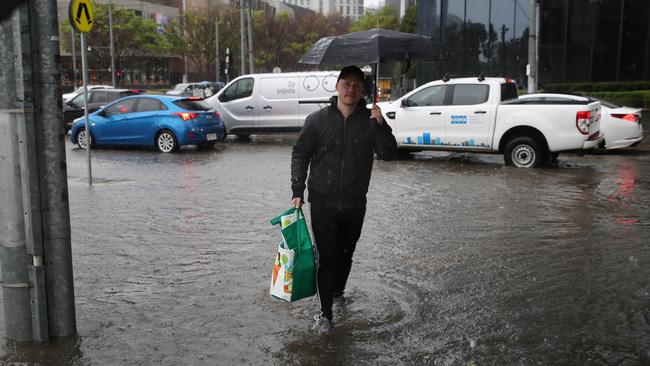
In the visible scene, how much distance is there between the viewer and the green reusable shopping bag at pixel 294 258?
4.55m

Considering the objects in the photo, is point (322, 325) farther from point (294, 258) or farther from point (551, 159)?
point (551, 159)

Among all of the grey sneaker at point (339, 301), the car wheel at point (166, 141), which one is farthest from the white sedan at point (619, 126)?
the grey sneaker at point (339, 301)

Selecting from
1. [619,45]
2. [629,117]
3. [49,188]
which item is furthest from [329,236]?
[619,45]

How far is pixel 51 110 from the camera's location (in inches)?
161

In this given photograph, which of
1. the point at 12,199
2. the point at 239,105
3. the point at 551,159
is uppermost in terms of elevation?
the point at 239,105

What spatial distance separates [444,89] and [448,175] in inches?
88.5

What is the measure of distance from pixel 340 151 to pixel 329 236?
0.59m

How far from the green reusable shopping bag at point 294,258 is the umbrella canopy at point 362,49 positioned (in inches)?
170

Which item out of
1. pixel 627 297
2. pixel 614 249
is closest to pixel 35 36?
pixel 627 297

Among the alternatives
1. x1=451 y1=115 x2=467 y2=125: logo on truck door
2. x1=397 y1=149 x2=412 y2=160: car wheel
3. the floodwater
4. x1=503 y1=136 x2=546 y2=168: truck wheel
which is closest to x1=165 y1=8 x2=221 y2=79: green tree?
x1=397 y1=149 x2=412 y2=160: car wheel

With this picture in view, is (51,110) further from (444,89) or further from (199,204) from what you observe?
(444,89)

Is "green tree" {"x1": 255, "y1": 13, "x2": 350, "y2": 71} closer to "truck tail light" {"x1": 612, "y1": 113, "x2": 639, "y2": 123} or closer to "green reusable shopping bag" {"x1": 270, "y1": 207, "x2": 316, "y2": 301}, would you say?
"truck tail light" {"x1": 612, "y1": 113, "x2": 639, "y2": 123}

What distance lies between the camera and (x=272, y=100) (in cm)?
1933

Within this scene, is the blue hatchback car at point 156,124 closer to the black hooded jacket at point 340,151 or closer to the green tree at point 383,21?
the black hooded jacket at point 340,151
